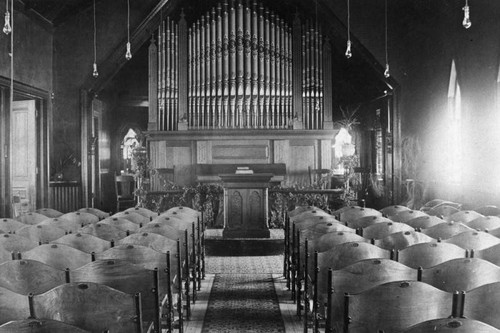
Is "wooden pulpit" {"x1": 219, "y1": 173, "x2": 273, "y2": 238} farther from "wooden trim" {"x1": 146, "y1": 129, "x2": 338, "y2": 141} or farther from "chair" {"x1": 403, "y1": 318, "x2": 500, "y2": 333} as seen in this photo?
"chair" {"x1": 403, "y1": 318, "x2": 500, "y2": 333}

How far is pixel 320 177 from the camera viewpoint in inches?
508

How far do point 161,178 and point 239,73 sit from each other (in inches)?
122

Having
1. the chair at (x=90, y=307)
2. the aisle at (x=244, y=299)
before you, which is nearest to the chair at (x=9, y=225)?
the aisle at (x=244, y=299)

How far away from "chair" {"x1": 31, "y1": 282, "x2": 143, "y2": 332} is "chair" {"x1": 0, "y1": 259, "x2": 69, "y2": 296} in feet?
1.98

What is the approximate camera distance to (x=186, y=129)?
12.8m

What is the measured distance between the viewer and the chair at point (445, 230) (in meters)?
5.16

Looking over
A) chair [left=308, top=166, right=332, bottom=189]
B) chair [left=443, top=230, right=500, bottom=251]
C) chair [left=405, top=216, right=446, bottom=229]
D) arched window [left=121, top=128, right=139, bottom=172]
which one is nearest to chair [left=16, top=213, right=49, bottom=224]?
chair [left=405, top=216, right=446, bottom=229]

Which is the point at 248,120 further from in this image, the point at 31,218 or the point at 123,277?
the point at 123,277

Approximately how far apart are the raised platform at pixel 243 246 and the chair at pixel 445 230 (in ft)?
11.4

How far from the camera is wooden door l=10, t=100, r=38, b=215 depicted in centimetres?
1120

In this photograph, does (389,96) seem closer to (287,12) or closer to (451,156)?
(451,156)

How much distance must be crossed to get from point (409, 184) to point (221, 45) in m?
5.44

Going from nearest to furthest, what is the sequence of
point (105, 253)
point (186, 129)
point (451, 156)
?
point (105, 253) → point (451, 156) → point (186, 129)

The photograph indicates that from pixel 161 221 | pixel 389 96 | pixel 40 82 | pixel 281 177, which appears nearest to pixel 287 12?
pixel 389 96
